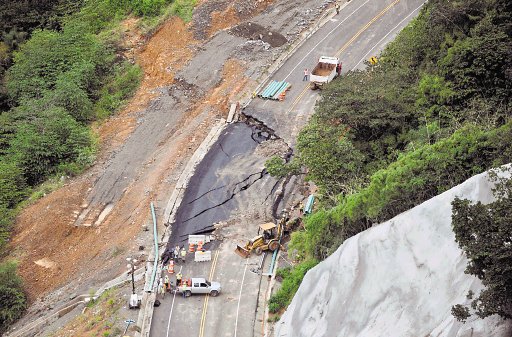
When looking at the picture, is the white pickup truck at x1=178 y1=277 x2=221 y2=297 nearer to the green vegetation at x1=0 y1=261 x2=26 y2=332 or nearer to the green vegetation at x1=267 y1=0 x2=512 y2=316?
the green vegetation at x1=267 y1=0 x2=512 y2=316

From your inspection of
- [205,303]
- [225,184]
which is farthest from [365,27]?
[205,303]

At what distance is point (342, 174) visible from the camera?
46469mm

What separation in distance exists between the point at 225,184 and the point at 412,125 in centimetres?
1555

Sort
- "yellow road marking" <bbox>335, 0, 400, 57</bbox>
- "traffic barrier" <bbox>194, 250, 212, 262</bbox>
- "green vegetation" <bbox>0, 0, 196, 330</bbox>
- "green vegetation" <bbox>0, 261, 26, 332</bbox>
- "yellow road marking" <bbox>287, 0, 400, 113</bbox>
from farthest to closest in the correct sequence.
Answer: "yellow road marking" <bbox>335, 0, 400, 57</bbox> → "yellow road marking" <bbox>287, 0, 400, 113</bbox> → "green vegetation" <bbox>0, 0, 196, 330</bbox> → "green vegetation" <bbox>0, 261, 26, 332</bbox> → "traffic barrier" <bbox>194, 250, 212, 262</bbox>

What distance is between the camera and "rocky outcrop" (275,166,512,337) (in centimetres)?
2877

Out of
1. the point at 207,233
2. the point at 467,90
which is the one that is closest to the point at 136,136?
the point at 207,233

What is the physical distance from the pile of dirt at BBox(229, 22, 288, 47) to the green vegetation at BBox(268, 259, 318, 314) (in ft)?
109

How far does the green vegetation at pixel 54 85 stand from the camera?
6131 cm

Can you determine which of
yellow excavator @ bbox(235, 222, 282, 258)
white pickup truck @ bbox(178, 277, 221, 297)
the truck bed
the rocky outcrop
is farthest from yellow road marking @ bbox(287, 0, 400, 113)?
the rocky outcrop

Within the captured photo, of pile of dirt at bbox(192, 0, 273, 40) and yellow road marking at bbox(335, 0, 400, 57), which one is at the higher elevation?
pile of dirt at bbox(192, 0, 273, 40)

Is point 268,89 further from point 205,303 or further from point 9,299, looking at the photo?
point 9,299

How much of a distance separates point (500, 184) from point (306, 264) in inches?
704

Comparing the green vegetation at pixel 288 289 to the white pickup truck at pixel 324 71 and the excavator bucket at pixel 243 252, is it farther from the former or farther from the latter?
the white pickup truck at pixel 324 71

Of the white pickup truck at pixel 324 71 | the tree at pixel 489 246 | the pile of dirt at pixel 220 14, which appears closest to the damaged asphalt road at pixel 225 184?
the white pickup truck at pixel 324 71
